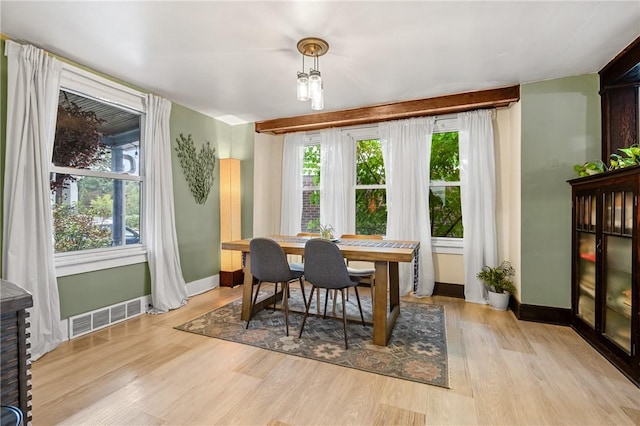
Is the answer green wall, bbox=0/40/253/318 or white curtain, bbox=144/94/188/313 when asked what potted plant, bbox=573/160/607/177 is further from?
white curtain, bbox=144/94/188/313

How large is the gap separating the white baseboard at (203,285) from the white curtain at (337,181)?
1.78 meters

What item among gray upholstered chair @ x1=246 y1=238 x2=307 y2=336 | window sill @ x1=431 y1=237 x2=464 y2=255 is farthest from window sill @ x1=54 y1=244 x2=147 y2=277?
window sill @ x1=431 y1=237 x2=464 y2=255

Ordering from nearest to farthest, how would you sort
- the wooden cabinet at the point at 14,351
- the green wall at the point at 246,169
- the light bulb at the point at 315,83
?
the wooden cabinet at the point at 14,351, the light bulb at the point at 315,83, the green wall at the point at 246,169

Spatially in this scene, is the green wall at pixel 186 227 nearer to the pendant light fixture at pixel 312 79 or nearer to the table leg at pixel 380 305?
the pendant light fixture at pixel 312 79

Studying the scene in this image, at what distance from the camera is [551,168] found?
3057mm

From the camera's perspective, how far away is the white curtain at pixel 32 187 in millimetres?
2338

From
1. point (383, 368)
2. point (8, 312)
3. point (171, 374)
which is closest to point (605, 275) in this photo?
point (383, 368)

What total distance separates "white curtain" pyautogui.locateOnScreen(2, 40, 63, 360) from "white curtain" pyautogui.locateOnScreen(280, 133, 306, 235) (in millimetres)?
2833

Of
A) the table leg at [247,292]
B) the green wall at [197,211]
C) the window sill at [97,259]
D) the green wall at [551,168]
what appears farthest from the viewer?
the green wall at [197,211]

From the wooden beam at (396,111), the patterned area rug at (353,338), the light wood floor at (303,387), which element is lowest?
the light wood floor at (303,387)

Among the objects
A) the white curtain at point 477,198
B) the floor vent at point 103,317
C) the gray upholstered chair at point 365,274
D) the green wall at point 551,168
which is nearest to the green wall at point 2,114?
the floor vent at point 103,317

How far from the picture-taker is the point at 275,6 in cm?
199

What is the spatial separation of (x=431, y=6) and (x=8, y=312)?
8.41ft

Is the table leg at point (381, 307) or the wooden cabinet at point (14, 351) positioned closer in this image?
the wooden cabinet at point (14, 351)
